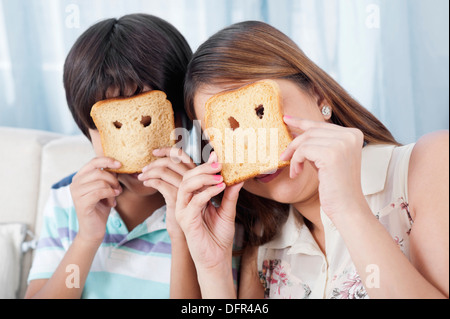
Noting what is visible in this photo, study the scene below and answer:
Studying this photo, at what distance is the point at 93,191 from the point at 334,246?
70cm

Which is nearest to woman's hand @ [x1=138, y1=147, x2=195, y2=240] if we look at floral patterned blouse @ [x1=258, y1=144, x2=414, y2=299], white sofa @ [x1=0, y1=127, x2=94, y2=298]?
floral patterned blouse @ [x1=258, y1=144, x2=414, y2=299]

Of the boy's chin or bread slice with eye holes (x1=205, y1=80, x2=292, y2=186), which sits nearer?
bread slice with eye holes (x1=205, y1=80, x2=292, y2=186)

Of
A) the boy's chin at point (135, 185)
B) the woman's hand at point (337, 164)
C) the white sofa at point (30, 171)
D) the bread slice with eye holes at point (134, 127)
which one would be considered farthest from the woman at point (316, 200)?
the white sofa at point (30, 171)

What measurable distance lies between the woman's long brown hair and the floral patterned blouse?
10cm

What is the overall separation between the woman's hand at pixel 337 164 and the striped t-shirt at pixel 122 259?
73cm

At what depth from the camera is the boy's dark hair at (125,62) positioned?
129cm

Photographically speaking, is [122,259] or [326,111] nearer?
[326,111]

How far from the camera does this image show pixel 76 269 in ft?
4.57

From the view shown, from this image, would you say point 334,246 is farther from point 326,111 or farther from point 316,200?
point 326,111

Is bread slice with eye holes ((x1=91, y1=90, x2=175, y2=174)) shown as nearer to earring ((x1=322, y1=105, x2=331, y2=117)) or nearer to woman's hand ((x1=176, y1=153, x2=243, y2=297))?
woman's hand ((x1=176, y1=153, x2=243, y2=297))

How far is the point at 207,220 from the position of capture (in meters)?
1.28

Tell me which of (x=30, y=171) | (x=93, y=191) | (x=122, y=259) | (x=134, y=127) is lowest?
(x=122, y=259)

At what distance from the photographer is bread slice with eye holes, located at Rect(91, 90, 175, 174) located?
1.29 m

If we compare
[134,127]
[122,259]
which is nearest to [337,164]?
[134,127]
